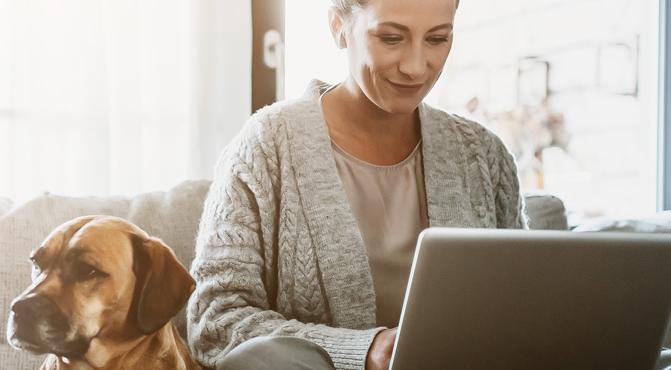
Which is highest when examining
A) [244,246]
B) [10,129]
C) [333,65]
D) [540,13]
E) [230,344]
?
[540,13]

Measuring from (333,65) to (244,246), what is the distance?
1301mm

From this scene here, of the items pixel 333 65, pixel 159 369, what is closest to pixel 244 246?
pixel 159 369

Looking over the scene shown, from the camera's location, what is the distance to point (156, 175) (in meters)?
2.19

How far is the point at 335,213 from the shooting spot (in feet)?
4.39

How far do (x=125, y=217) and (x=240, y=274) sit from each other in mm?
308

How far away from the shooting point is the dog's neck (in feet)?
2.52

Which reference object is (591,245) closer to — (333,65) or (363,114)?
(363,114)

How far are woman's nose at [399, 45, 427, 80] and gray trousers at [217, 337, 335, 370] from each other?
498mm

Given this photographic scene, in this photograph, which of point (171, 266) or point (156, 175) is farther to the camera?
point (156, 175)

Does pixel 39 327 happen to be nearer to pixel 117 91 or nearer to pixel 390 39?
pixel 390 39

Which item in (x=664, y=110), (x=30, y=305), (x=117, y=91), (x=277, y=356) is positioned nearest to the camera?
(x=30, y=305)

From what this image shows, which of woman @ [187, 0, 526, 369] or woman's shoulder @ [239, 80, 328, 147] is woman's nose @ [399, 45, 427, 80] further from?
woman's shoulder @ [239, 80, 328, 147]

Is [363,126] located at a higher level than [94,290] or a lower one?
higher

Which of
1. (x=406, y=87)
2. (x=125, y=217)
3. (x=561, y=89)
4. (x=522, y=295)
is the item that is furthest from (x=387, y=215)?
(x=561, y=89)
